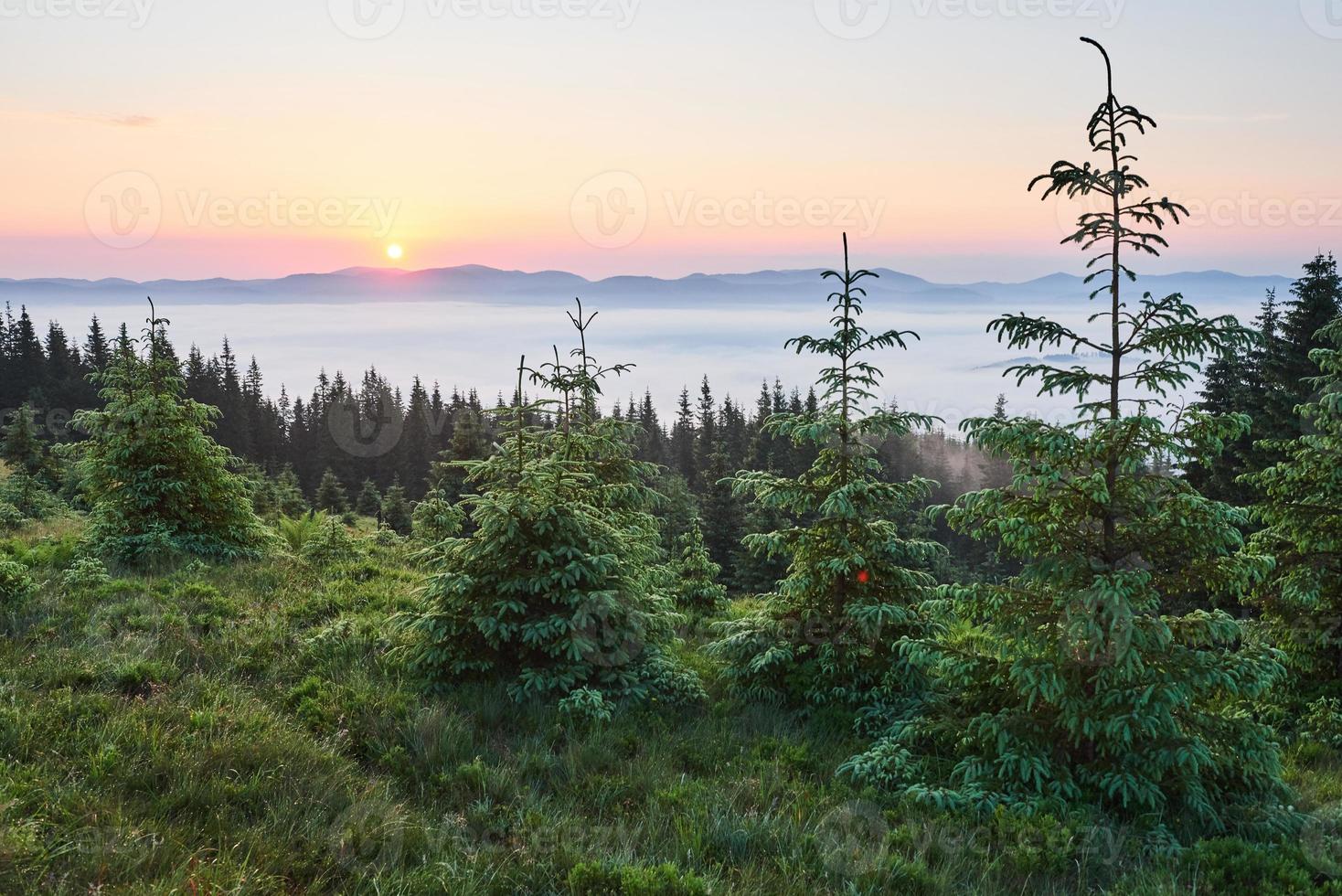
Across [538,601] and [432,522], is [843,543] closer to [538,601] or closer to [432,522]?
[538,601]

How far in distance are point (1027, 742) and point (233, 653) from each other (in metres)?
9.21

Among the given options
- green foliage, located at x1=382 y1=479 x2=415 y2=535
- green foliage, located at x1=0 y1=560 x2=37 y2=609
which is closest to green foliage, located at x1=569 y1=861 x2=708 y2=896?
green foliage, located at x1=0 y1=560 x2=37 y2=609

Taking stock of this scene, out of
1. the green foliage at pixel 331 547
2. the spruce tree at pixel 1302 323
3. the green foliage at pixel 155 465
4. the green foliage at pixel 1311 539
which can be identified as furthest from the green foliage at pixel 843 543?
the spruce tree at pixel 1302 323

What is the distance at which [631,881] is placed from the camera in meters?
5.13

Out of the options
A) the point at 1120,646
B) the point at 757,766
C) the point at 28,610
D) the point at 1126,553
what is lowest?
the point at 757,766

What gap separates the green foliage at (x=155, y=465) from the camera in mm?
14203

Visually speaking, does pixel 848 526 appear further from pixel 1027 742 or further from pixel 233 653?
pixel 233 653

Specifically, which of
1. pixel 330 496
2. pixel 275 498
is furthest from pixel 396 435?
pixel 275 498

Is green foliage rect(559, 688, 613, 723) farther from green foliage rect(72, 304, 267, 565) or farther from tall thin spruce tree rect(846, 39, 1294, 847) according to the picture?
green foliage rect(72, 304, 267, 565)

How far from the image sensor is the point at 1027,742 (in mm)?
7035

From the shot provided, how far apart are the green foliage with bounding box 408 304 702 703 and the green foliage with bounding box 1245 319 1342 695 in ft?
29.3

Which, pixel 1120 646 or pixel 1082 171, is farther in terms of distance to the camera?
pixel 1082 171

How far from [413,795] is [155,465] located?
456 inches

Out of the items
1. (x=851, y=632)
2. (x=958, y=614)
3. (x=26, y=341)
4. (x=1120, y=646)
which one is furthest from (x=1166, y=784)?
(x=26, y=341)
